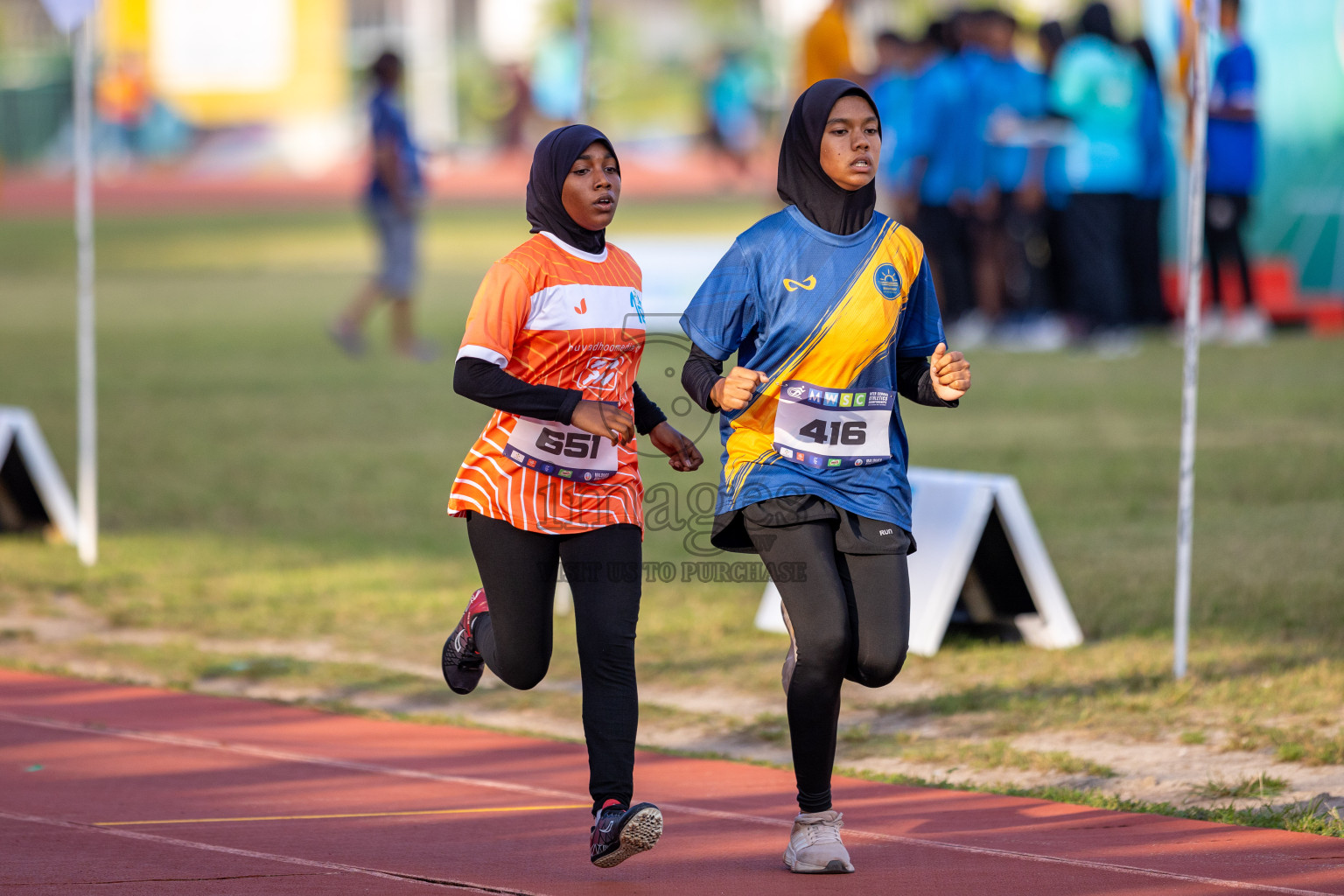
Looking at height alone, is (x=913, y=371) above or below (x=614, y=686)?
above

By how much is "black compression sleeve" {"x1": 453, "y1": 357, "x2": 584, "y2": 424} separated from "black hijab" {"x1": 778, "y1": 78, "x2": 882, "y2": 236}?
30.9 inches

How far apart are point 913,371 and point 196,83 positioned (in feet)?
186

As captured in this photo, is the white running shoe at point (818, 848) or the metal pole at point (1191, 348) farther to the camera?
the metal pole at point (1191, 348)

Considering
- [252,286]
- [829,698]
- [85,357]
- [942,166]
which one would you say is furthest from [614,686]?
[252,286]

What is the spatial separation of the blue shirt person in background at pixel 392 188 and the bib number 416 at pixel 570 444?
10860 millimetres

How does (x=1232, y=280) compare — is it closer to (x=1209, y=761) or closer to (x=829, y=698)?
(x=1209, y=761)

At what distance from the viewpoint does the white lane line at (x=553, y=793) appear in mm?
4598

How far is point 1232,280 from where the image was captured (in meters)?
15.9

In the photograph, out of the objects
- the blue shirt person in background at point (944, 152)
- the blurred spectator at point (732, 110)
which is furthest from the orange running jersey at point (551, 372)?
the blurred spectator at point (732, 110)

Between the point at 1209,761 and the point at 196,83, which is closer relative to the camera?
the point at 1209,761

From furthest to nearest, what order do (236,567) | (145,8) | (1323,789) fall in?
(145,8), (236,567), (1323,789)

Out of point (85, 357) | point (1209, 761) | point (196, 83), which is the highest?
point (196, 83)

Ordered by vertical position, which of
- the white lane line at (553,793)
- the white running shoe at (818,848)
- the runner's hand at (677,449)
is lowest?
the white lane line at (553,793)

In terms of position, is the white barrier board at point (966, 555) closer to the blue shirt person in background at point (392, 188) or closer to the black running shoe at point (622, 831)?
the black running shoe at point (622, 831)
